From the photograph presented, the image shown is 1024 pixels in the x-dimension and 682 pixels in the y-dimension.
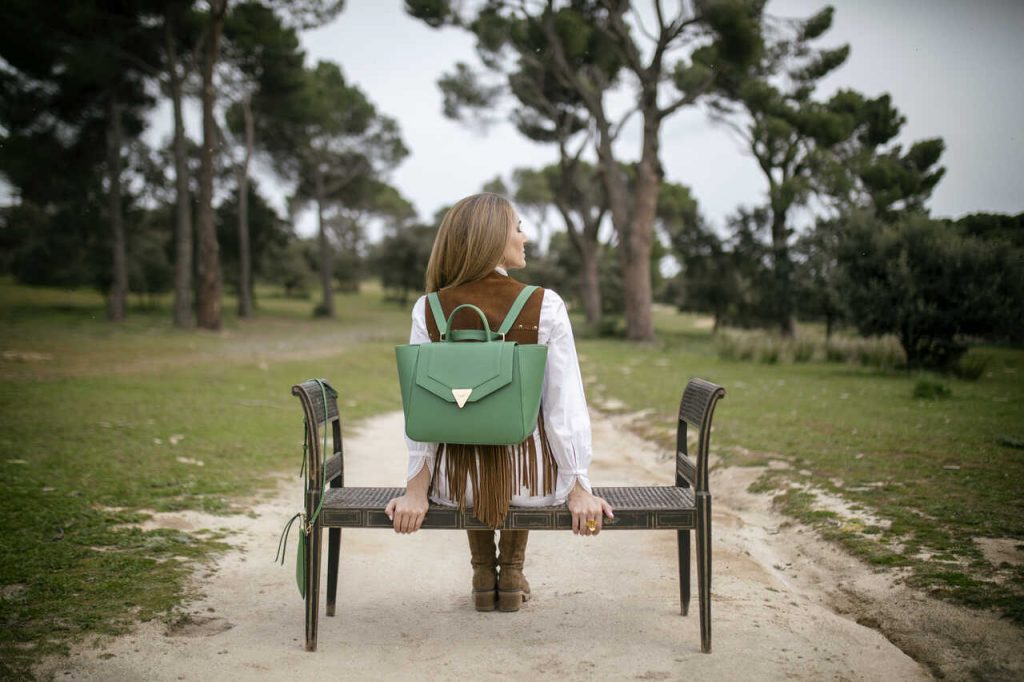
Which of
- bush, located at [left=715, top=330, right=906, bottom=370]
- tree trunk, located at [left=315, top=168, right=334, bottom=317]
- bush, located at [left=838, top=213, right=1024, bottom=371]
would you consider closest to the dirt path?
bush, located at [left=838, top=213, right=1024, bottom=371]

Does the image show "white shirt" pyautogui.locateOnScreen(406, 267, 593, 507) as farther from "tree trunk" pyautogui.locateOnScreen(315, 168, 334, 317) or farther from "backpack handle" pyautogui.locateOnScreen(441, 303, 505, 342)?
"tree trunk" pyautogui.locateOnScreen(315, 168, 334, 317)

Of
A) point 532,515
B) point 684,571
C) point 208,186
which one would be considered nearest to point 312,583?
point 532,515

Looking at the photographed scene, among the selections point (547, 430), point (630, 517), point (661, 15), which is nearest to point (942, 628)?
point (630, 517)

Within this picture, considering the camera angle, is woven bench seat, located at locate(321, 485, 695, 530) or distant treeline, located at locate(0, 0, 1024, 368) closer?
woven bench seat, located at locate(321, 485, 695, 530)

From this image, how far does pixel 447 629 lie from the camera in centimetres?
342

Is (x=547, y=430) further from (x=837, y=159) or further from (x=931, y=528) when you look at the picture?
(x=837, y=159)

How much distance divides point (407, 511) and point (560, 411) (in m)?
0.75

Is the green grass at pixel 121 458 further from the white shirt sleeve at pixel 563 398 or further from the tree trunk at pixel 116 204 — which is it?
the tree trunk at pixel 116 204

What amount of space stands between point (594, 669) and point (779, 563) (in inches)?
75.2

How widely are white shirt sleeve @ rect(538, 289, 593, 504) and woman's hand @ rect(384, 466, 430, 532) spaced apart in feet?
1.86

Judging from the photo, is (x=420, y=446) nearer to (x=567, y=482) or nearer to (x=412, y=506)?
(x=412, y=506)

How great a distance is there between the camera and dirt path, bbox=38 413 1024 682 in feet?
9.75

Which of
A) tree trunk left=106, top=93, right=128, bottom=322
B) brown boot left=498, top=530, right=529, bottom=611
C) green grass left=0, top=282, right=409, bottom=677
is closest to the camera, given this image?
brown boot left=498, top=530, right=529, bottom=611

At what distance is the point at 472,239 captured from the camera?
3.07 m
